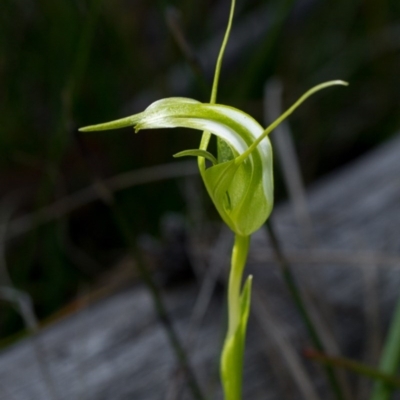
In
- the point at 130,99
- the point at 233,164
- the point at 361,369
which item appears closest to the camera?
the point at 233,164

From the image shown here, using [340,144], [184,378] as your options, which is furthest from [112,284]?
[340,144]

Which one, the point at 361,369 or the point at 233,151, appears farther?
the point at 361,369

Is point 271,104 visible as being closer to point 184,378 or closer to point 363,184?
point 363,184

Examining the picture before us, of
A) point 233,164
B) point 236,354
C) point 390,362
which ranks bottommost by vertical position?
point 390,362

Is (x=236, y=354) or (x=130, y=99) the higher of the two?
(x=130, y=99)

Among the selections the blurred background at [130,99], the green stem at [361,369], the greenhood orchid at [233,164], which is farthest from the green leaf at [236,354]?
the blurred background at [130,99]

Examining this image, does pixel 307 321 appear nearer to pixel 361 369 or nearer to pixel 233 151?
pixel 361 369

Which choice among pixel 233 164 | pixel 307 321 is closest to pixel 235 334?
pixel 233 164
